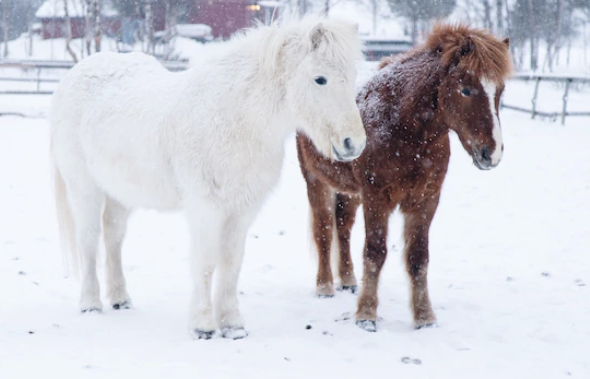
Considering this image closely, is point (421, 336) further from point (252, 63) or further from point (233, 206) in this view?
point (252, 63)

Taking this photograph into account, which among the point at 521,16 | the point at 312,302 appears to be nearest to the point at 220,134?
the point at 312,302

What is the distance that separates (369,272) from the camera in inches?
166

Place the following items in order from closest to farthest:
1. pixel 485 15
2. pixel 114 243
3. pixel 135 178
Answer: pixel 135 178, pixel 114 243, pixel 485 15

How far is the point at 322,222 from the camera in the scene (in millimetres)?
5234

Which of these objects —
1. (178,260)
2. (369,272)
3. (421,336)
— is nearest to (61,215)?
(178,260)

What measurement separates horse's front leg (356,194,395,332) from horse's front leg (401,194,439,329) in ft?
0.59

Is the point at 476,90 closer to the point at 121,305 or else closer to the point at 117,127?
the point at 117,127

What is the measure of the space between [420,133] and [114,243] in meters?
2.45

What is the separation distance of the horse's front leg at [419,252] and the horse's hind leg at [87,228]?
7.40 ft

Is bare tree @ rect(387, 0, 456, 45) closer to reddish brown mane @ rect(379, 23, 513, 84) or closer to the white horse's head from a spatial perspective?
reddish brown mane @ rect(379, 23, 513, 84)

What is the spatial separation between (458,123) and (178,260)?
327 cm

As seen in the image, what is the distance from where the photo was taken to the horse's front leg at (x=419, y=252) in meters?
4.13

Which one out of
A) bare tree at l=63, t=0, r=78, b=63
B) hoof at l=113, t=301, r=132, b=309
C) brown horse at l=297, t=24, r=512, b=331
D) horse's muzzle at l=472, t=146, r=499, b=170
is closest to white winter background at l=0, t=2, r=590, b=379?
hoof at l=113, t=301, r=132, b=309

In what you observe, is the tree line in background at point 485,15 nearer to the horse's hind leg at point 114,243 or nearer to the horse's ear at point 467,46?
the horse's hind leg at point 114,243
